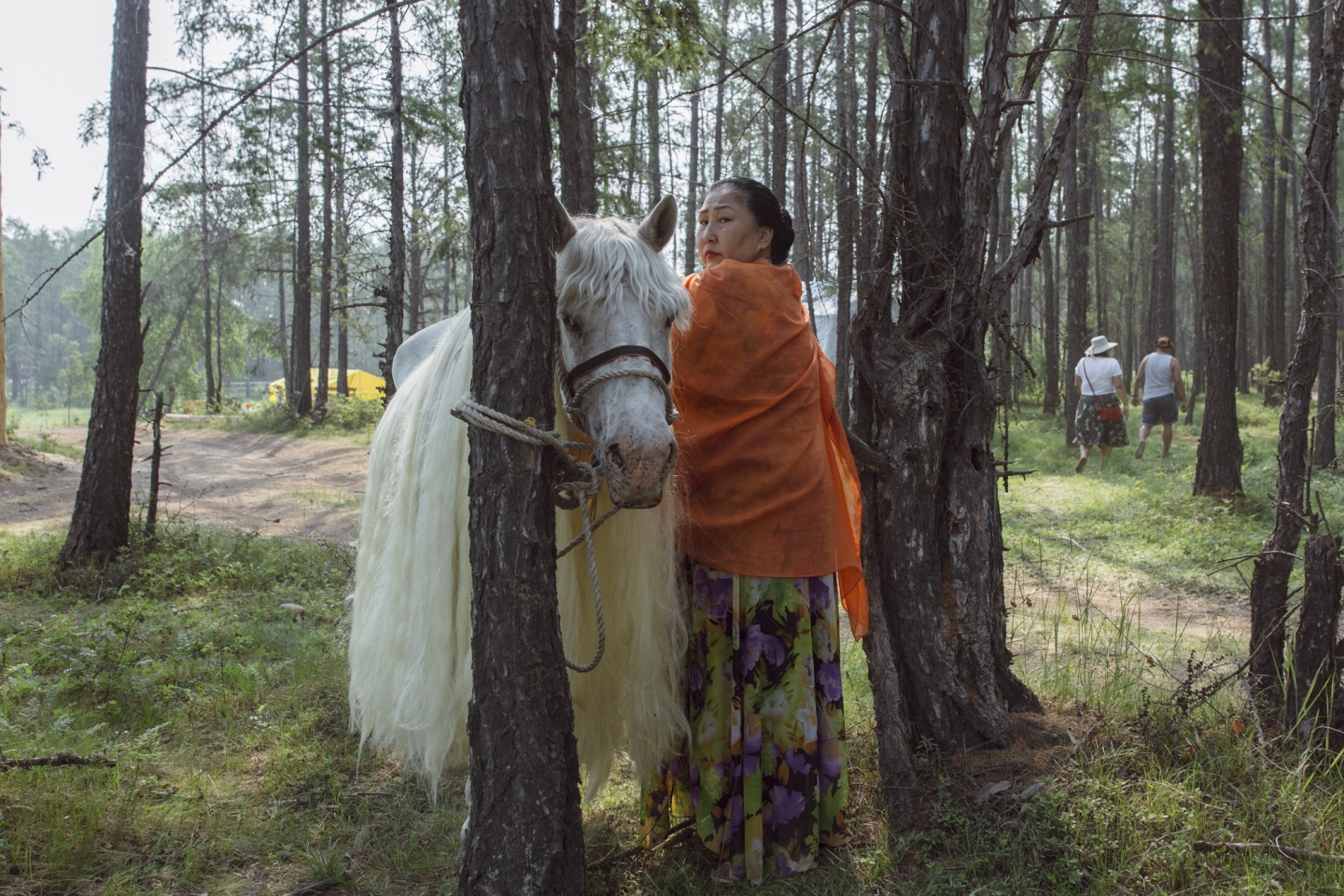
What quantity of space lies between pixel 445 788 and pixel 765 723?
1.38 metres

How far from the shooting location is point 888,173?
3119 mm

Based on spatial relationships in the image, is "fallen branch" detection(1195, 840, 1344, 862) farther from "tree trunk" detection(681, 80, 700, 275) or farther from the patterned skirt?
"tree trunk" detection(681, 80, 700, 275)

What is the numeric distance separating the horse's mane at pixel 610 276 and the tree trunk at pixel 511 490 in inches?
6.8

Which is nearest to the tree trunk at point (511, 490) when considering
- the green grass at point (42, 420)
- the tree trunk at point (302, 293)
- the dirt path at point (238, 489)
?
the dirt path at point (238, 489)

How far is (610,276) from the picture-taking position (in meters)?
2.21

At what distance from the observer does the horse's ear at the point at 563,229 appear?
225 cm

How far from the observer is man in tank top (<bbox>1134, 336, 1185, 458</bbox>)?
11.3 meters

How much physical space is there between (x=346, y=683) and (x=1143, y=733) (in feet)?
11.3

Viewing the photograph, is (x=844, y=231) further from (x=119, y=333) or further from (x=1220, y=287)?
(x=1220, y=287)

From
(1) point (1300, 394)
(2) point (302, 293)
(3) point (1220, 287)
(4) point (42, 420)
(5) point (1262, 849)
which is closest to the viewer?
(5) point (1262, 849)

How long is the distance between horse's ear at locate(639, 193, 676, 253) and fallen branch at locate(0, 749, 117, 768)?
101 inches

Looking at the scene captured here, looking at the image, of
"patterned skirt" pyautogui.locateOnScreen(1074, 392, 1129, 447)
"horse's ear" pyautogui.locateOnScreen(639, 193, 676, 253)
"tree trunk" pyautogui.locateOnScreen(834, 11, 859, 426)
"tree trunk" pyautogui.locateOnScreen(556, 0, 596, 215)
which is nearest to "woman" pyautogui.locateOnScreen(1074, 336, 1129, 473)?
"patterned skirt" pyautogui.locateOnScreen(1074, 392, 1129, 447)

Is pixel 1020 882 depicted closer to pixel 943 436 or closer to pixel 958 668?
pixel 958 668

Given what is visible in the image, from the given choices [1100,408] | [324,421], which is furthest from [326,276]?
[1100,408]
